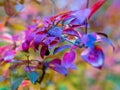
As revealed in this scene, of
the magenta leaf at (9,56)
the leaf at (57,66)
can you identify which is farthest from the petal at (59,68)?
the magenta leaf at (9,56)

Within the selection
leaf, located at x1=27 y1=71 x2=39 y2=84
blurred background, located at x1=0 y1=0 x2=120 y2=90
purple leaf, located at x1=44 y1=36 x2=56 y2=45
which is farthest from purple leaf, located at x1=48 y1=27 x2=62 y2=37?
blurred background, located at x1=0 y1=0 x2=120 y2=90

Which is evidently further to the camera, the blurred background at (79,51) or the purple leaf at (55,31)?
the blurred background at (79,51)

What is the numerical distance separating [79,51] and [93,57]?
0.44m

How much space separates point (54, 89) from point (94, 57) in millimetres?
480

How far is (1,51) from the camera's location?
2.67 feet

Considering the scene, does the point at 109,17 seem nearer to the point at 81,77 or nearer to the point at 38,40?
the point at 81,77

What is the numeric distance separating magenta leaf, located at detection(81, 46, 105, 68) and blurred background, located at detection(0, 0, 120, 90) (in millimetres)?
265

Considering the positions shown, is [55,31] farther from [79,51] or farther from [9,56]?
[79,51]

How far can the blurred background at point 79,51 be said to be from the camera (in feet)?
3.40

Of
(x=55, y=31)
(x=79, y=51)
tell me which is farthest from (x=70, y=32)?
(x=79, y=51)

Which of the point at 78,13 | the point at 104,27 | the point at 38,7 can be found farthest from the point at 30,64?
the point at 38,7

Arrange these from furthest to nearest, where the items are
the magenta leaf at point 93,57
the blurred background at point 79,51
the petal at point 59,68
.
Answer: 1. the blurred background at point 79,51
2. the petal at point 59,68
3. the magenta leaf at point 93,57

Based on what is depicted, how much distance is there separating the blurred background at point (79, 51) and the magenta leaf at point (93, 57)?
10.4 inches

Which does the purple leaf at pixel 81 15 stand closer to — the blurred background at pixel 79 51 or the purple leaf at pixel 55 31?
the purple leaf at pixel 55 31
